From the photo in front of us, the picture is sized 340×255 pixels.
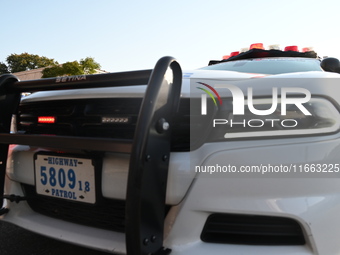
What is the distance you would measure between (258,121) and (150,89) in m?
0.51

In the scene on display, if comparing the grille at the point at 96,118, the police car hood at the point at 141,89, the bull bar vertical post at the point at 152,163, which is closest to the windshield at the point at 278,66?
the police car hood at the point at 141,89

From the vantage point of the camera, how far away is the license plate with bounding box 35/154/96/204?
1.57m

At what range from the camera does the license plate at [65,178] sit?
157 cm

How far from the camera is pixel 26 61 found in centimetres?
6819

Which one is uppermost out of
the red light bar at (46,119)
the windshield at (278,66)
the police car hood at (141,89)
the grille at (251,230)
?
the windshield at (278,66)

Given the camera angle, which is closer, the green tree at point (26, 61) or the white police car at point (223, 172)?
the white police car at point (223, 172)

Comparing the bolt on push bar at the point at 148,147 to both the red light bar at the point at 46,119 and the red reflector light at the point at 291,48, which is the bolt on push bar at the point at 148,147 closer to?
the red light bar at the point at 46,119

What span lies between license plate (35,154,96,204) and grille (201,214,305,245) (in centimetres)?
61

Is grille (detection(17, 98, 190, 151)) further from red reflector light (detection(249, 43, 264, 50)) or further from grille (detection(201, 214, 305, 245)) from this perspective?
red reflector light (detection(249, 43, 264, 50))

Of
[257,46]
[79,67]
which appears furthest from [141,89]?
[79,67]

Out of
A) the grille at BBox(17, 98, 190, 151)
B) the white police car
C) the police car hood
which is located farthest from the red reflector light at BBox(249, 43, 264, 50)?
the grille at BBox(17, 98, 190, 151)

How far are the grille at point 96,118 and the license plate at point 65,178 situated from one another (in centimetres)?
19

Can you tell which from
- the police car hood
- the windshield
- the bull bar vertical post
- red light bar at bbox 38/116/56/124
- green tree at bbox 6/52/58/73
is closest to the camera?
the bull bar vertical post

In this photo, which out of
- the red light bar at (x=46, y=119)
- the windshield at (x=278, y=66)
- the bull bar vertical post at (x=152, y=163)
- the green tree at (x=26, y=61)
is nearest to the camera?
the bull bar vertical post at (x=152, y=163)
